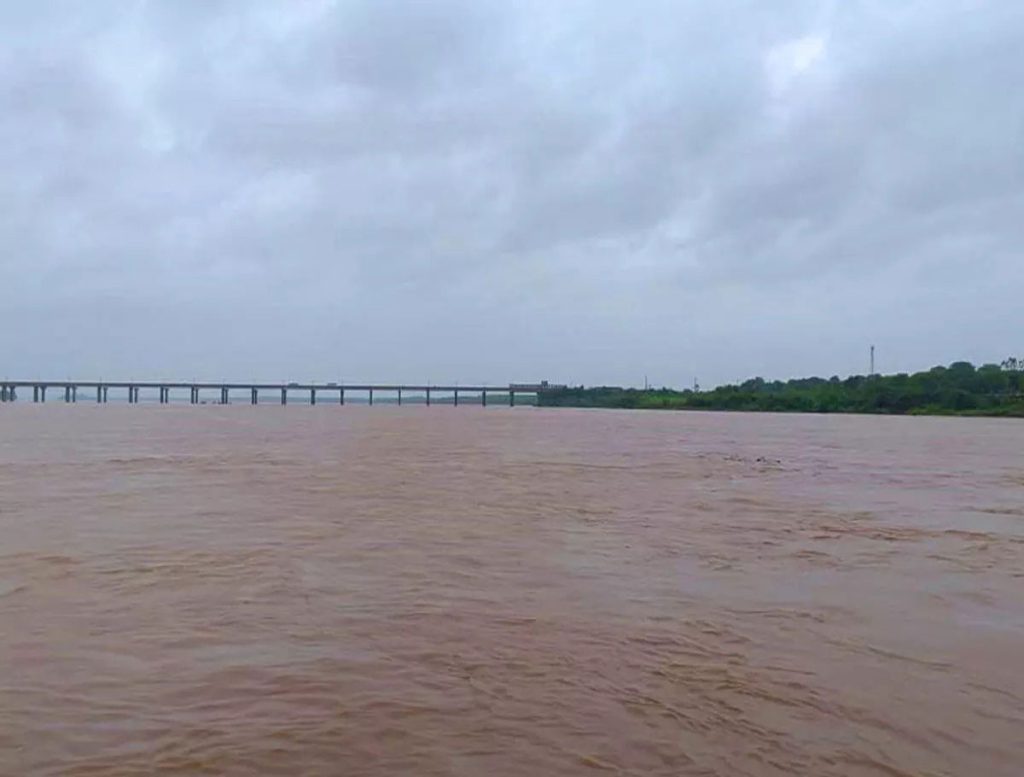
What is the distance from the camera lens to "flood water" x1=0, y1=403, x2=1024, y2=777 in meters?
3.64

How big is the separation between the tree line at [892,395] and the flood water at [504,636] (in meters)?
59.4

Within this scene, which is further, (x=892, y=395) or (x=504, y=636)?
(x=892, y=395)

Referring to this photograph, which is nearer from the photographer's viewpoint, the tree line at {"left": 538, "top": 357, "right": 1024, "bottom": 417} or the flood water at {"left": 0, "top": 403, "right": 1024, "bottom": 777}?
the flood water at {"left": 0, "top": 403, "right": 1024, "bottom": 777}

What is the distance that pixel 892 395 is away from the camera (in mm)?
69375

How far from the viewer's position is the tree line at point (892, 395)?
64.9 meters

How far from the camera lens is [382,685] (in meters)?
4.36

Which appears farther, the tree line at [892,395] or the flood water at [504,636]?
the tree line at [892,395]

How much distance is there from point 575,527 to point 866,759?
21.0 ft

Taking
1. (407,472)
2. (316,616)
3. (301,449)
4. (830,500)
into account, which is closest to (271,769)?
(316,616)

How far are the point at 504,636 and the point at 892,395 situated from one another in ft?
233

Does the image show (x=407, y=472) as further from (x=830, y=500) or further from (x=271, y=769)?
(x=271, y=769)

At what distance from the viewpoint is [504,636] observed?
5.29 meters

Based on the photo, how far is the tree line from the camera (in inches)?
2554

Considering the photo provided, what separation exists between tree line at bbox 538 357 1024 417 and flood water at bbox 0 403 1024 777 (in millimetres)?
59377
